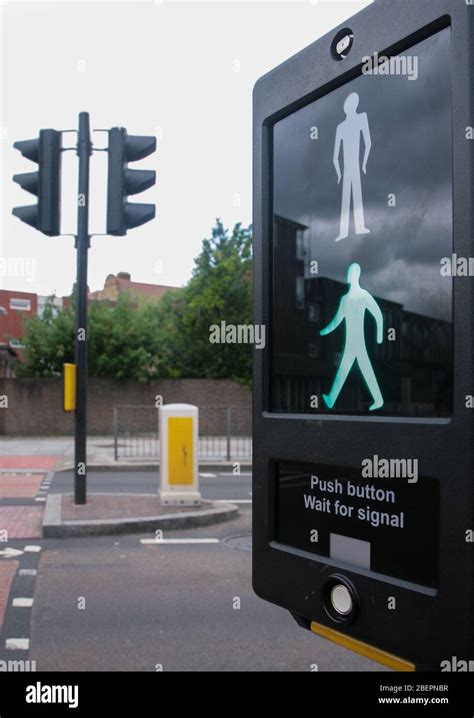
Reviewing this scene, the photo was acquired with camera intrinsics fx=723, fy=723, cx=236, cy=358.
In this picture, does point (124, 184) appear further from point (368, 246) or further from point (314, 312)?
point (368, 246)

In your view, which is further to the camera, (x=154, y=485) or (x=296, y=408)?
(x=154, y=485)

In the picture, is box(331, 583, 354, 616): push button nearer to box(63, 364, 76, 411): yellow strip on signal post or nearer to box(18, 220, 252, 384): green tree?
box(63, 364, 76, 411): yellow strip on signal post

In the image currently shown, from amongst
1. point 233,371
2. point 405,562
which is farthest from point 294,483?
point 233,371

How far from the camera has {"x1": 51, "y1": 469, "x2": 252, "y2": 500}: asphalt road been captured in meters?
12.0

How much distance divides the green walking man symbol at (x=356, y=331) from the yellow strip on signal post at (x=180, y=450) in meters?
7.96

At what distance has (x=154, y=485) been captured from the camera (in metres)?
13.0

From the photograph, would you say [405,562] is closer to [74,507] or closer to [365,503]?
[365,503]

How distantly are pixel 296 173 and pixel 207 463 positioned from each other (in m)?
14.8

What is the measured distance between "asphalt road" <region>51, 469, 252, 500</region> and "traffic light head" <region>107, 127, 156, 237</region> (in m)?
4.83

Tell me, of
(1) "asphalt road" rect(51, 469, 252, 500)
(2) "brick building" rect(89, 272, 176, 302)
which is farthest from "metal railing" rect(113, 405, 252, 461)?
(2) "brick building" rect(89, 272, 176, 302)

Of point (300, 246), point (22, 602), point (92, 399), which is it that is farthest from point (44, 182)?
point (92, 399)

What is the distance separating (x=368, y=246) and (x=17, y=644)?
160 inches

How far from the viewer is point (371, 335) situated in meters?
1.71
